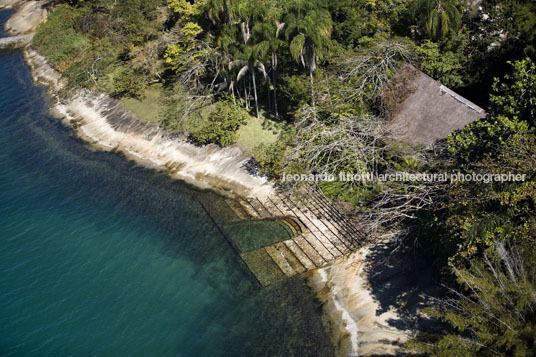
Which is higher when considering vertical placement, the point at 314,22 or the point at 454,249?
the point at 314,22

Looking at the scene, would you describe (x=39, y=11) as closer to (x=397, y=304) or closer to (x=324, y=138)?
(x=324, y=138)

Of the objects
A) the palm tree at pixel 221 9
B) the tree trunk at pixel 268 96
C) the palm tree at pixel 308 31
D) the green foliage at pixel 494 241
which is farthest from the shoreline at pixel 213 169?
the palm tree at pixel 221 9

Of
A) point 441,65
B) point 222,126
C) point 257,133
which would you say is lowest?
point 257,133

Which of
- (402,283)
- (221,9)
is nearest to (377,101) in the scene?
(402,283)

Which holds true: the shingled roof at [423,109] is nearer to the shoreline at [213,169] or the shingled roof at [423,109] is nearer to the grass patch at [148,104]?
the shoreline at [213,169]

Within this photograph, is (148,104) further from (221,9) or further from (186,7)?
(221,9)

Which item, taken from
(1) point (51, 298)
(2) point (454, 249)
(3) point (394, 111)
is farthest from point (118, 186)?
(2) point (454, 249)
